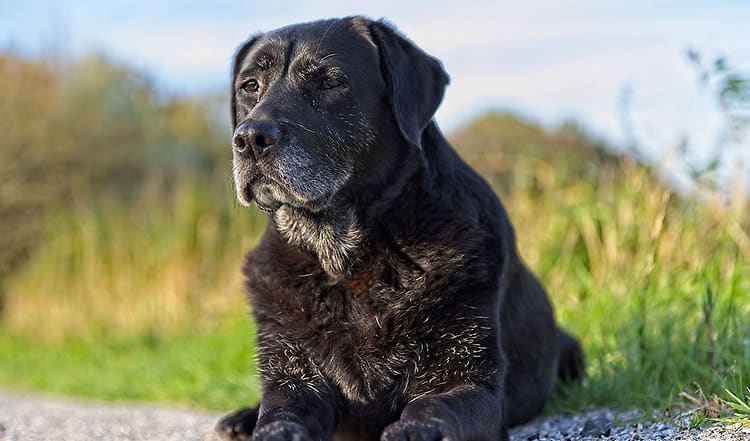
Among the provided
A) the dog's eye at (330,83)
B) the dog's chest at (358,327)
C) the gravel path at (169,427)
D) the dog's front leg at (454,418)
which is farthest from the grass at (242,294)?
the dog's eye at (330,83)

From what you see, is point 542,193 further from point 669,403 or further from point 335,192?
point 335,192

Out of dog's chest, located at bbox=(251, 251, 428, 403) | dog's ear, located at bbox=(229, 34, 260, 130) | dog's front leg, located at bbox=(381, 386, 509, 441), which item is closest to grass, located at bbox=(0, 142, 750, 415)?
dog's front leg, located at bbox=(381, 386, 509, 441)

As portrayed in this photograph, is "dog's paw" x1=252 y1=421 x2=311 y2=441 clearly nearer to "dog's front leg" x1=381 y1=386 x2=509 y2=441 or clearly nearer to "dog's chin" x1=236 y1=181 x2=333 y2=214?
"dog's front leg" x1=381 y1=386 x2=509 y2=441

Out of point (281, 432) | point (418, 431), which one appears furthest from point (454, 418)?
point (281, 432)

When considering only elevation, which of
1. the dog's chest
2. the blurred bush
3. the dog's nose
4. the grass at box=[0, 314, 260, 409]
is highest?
the dog's nose

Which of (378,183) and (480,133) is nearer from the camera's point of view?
(378,183)

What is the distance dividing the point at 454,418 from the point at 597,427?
1.11 m

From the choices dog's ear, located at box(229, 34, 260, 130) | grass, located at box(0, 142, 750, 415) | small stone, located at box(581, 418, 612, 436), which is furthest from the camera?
grass, located at box(0, 142, 750, 415)

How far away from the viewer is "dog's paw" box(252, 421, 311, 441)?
3.25m

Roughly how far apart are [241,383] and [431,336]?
12.9 feet

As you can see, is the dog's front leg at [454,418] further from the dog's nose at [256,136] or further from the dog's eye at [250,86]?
the dog's eye at [250,86]

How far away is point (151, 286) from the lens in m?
12.8

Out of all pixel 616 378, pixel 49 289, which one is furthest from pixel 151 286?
pixel 616 378

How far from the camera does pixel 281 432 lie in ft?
10.7
